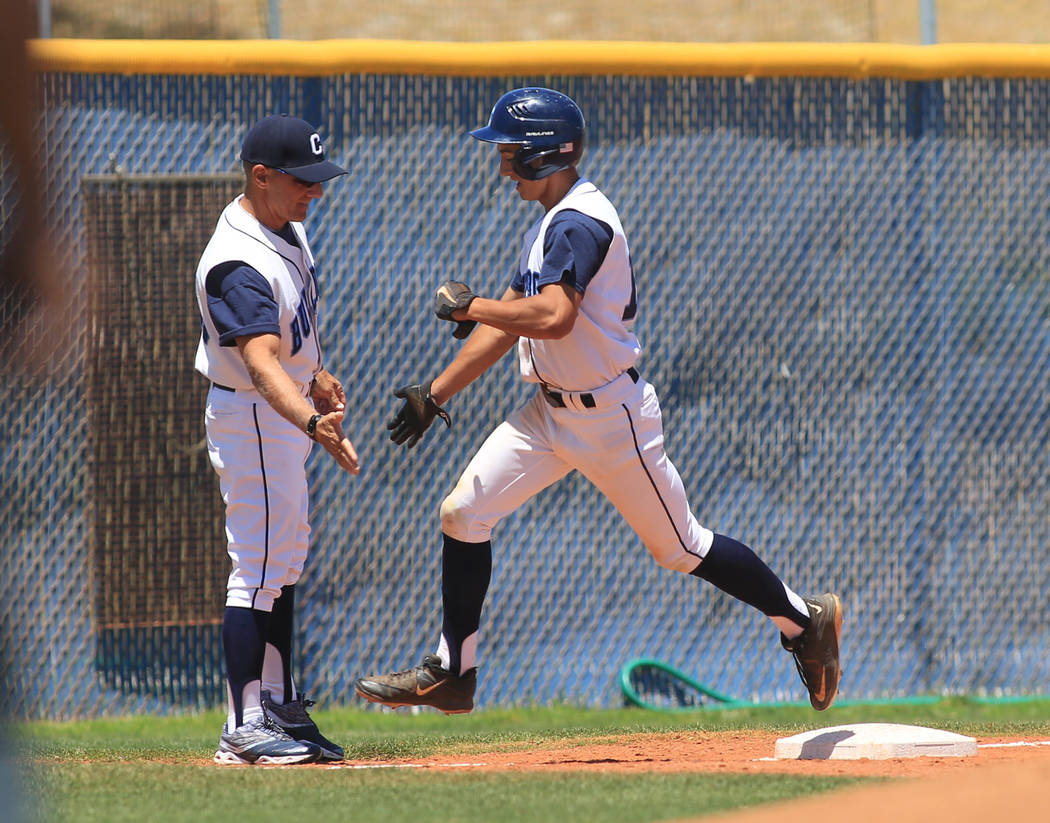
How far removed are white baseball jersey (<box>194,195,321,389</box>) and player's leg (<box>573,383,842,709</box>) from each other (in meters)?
0.90

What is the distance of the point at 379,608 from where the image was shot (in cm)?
717

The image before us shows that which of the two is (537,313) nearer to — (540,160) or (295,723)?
(540,160)

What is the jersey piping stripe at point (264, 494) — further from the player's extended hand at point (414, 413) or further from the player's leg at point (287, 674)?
the player's extended hand at point (414, 413)

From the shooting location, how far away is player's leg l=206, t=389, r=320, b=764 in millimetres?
4715

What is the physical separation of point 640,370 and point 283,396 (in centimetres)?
312

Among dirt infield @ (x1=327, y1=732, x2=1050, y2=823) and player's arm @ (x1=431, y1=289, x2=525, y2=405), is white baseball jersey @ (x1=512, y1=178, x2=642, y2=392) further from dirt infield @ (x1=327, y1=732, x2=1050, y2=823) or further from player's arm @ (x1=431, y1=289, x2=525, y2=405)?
dirt infield @ (x1=327, y1=732, x2=1050, y2=823)

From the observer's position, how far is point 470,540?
16.4ft

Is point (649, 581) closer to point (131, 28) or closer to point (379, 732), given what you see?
point (379, 732)

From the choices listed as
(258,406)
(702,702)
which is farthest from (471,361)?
(702,702)

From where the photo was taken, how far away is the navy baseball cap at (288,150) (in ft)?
15.7

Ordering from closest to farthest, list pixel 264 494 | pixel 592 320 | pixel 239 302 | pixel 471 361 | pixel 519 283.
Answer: pixel 239 302 < pixel 264 494 < pixel 592 320 < pixel 519 283 < pixel 471 361

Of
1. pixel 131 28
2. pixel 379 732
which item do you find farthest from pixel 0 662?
pixel 131 28

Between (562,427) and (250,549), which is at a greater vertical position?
(562,427)

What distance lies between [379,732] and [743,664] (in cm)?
181
